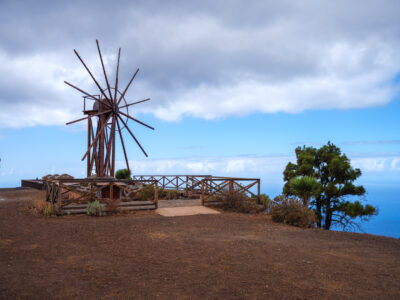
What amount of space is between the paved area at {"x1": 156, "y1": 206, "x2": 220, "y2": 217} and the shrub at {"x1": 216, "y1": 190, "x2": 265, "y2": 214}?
831 millimetres

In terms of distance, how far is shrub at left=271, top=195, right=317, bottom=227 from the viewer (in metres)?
10.6

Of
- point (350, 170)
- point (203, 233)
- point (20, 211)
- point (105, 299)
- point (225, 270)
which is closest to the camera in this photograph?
point (105, 299)

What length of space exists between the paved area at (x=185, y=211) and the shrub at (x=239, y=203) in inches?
32.7

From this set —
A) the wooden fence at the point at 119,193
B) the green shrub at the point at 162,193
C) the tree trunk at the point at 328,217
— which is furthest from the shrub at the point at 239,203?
the tree trunk at the point at 328,217

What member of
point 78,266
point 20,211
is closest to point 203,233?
point 78,266

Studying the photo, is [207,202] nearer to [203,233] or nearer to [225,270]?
[203,233]

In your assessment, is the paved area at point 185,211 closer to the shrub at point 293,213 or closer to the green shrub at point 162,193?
the shrub at point 293,213

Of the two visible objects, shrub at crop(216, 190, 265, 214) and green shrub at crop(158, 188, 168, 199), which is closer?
shrub at crop(216, 190, 265, 214)

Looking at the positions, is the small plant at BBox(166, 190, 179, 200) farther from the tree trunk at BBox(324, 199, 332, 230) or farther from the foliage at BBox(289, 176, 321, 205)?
the tree trunk at BBox(324, 199, 332, 230)

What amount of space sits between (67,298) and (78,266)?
54.6 inches

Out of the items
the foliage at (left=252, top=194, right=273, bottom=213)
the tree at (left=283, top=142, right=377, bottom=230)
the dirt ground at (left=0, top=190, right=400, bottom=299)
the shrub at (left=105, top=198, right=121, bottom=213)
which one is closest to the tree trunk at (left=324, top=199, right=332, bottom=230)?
the tree at (left=283, top=142, right=377, bottom=230)

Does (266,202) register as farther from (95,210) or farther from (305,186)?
(95,210)

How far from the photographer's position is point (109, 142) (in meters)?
20.4

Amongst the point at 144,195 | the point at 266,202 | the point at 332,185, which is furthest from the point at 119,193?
the point at 332,185
